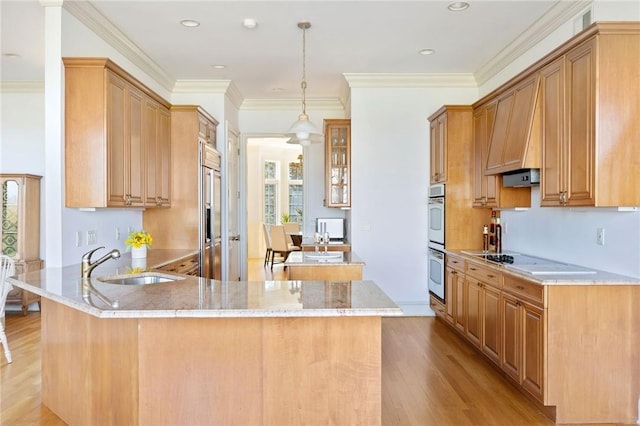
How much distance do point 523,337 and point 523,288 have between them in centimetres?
34

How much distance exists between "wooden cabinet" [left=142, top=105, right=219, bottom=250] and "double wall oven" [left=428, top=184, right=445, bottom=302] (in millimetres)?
2735

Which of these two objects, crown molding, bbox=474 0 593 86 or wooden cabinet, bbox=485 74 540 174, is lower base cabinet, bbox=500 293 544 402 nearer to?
wooden cabinet, bbox=485 74 540 174

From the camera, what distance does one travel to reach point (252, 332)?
2018 mm

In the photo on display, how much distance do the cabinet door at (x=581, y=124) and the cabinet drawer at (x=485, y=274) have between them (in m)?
0.80

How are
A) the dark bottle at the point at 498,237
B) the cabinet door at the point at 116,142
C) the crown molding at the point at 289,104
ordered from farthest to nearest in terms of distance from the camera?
the crown molding at the point at 289,104 < the dark bottle at the point at 498,237 < the cabinet door at the point at 116,142

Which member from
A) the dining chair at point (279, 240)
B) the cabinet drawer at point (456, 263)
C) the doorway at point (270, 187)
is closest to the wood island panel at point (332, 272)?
the cabinet drawer at point (456, 263)

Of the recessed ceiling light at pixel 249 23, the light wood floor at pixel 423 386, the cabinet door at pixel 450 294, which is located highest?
the recessed ceiling light at pixel 249 23

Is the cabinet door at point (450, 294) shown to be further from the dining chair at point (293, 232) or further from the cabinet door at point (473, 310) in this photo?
the dining chair at point (293, 232)

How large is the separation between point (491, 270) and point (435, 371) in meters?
0.95

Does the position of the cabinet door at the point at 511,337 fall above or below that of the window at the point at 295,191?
below

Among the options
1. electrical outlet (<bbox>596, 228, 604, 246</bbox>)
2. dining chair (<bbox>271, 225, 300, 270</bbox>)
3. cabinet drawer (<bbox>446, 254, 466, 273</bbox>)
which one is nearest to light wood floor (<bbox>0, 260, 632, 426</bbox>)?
cabinet drawer (<bbox>446, 254, 466, 273</bbox>)

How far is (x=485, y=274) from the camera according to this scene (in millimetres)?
3621

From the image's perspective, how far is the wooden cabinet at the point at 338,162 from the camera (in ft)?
18.5

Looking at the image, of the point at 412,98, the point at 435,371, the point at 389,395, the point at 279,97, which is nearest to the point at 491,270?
the point at 435,371
